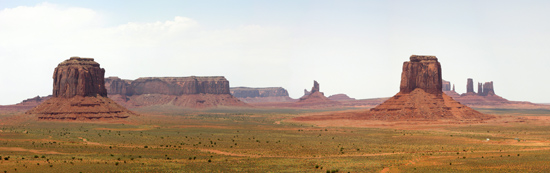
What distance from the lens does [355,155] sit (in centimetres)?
6144

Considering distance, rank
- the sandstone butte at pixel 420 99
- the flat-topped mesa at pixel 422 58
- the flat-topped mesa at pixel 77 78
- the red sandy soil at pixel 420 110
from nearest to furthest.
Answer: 1. the flat-topped mesa at pixel 77 78
2. the red sandy soil at pixel 420 110
3. the sandstone butte at pixel 420 99
4. the flat-topped mesa at pixel 422 58

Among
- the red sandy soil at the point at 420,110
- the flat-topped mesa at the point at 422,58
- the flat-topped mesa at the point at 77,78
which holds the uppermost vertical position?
the flat-topped mesa at the point at 422,58

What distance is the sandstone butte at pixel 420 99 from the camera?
13360 cm

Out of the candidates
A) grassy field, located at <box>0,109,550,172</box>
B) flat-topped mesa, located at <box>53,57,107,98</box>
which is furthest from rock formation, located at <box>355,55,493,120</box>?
flat-topped mesa, located at <box>53,57,107,98</box>

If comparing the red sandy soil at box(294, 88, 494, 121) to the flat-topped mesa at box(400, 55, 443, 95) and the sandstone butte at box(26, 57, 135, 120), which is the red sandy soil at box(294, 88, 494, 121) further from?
the sandstone butte at box(26, 57, 135, 120)

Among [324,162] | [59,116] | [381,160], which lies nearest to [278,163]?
[324,162]

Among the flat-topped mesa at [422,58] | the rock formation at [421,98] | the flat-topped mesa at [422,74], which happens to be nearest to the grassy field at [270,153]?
the rock formation at [421,98]

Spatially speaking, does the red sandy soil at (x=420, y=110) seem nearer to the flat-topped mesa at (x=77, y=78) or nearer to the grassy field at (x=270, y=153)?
the grassy field at (x=270, y=153)

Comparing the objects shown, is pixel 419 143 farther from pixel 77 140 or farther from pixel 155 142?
pixel 77 140

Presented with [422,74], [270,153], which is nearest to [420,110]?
[422,74]

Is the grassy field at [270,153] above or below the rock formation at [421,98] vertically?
below

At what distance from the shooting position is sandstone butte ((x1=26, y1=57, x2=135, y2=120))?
125 meters

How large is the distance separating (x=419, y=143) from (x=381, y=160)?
22.1 meters

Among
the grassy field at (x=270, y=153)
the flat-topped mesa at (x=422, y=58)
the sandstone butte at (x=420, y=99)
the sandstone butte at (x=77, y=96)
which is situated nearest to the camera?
the grassy field at (x=270, y=153)
